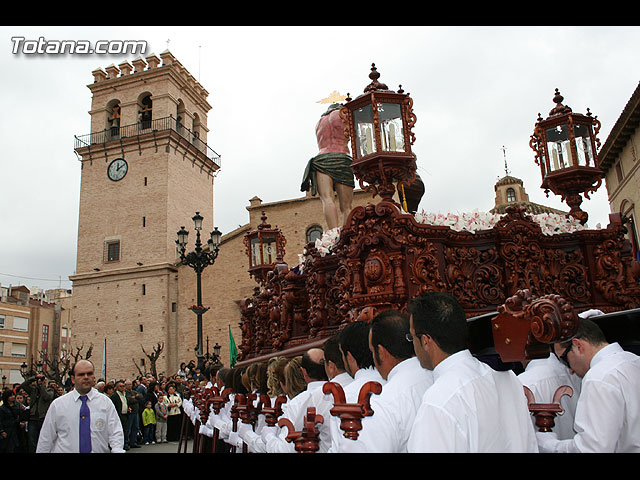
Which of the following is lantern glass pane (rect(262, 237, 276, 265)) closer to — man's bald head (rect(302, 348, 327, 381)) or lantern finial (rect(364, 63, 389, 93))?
lantern finial (rect(364, 63, 389, 93))

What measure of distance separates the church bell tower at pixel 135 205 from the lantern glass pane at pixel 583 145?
3173cm

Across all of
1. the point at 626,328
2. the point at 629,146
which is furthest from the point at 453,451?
the point at 629,146

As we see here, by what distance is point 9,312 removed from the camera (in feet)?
190

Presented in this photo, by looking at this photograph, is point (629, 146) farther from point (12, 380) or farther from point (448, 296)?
point (12, 380)

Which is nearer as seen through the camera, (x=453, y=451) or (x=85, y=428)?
(x=453, y=451)

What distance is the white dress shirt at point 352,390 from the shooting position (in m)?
2.68

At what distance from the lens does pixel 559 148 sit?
297 inches

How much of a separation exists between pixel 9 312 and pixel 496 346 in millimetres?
64642

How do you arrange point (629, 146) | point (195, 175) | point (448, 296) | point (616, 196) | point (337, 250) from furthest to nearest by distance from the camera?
point (195, 175)
point (616, 196)
point (629, 146)
point (337, 250)
point (448, 296)

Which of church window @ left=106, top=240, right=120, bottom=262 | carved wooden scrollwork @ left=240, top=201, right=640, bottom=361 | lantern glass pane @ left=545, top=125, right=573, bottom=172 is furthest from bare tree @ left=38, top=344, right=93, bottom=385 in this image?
lantern glass pane @ left=545, top=125, right=573, bottom=172

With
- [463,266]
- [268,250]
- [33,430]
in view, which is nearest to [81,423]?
[463,266]

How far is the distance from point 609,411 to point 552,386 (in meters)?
1.03

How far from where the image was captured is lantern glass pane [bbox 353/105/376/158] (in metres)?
6.86

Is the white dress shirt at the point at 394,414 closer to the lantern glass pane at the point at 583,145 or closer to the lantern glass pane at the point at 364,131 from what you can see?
the lantern glass pane at the point at 364,131
